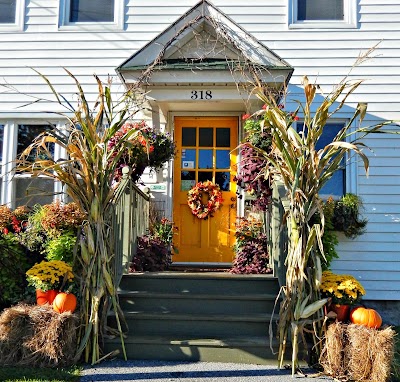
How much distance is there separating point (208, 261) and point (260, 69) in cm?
286

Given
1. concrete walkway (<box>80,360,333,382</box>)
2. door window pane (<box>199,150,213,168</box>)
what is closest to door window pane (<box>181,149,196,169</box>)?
door window pane (<box>199,150,213,168</box>)

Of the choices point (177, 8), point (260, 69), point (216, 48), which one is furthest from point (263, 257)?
point (177, 8)

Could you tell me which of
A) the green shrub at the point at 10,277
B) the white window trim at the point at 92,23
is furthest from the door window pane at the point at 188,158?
the green shrub at the point at 10,277

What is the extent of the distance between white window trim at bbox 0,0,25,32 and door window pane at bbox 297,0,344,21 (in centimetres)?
420

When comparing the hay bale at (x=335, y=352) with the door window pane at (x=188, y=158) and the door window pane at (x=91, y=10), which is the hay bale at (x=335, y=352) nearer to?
the door window pane at (x=188, y=158)

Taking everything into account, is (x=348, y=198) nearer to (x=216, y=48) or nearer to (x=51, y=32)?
(x=216, y=48)

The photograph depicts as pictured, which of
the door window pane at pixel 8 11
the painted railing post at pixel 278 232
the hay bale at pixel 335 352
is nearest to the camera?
the hay bale at pixel 335 352

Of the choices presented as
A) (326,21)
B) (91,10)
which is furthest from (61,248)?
(326,21)

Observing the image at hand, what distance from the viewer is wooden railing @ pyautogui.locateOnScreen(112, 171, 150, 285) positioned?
482 centimetres

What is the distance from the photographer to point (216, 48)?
246 inches

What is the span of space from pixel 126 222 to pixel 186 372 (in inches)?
76.1

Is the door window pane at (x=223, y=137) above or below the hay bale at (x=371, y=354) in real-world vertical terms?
above

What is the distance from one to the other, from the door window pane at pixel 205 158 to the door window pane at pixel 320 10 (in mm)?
2442

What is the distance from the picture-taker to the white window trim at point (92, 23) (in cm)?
711
